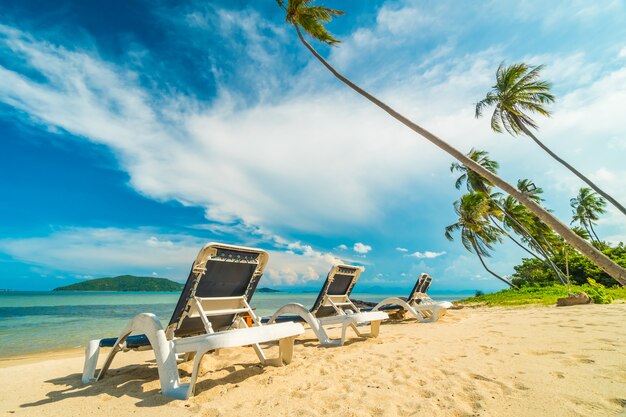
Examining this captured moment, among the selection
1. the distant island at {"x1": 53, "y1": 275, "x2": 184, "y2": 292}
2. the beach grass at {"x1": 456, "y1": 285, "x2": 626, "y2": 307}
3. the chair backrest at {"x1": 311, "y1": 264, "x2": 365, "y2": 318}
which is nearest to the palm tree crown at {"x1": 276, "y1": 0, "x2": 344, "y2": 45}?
the chair backrest at {"x1": 311, "y1": 264, "x2": 365, "y2": 318}

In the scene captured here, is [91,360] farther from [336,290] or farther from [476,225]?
[476,225]

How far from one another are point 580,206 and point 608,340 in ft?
124

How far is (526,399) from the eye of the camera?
2.26m

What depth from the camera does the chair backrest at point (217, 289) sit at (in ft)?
11.0

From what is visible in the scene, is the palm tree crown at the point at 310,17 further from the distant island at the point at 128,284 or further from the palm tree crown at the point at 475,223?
the distant island at the point at 128,284

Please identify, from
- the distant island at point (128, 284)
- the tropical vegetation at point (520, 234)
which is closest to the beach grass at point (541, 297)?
the tropical vegetation at point (520, 234)

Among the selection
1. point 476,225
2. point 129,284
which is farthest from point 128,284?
point 476,225

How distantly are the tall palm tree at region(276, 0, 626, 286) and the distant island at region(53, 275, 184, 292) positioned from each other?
9221 cm

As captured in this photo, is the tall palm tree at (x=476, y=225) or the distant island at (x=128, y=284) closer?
the tall palm tree at (x=476, y=225)

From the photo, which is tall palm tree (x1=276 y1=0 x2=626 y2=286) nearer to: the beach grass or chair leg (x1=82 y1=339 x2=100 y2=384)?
chair leg (x1=82 y1=339 x2=100 y2=384)

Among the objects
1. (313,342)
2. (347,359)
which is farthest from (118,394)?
(313,342)

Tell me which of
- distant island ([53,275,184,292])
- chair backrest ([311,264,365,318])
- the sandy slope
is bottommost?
the sandy slope

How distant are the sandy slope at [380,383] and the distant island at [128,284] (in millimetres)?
94951

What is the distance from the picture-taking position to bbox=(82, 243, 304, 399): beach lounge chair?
270 centimetres
